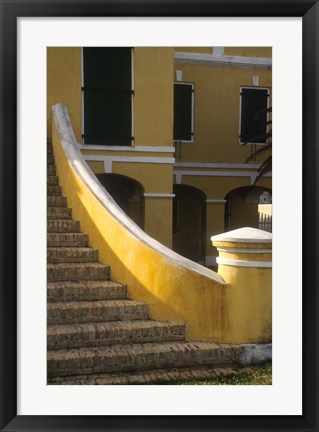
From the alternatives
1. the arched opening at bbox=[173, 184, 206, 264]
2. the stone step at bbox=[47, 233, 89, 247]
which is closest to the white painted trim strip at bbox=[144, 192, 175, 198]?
the stone step at bbox=[47, 233, 89, 247]

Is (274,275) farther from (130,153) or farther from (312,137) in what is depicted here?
(130,153)

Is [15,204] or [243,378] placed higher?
[15,204]

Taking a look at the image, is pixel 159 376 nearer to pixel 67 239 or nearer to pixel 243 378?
pixel 243 378

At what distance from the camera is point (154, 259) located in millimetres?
3850

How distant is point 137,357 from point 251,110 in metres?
8.64

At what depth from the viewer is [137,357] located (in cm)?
342

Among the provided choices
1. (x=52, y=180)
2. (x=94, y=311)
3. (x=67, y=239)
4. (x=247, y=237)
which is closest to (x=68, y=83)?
(x=52, y=180)

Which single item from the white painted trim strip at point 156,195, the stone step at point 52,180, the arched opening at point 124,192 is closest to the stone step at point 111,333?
the stone step at point 52,180

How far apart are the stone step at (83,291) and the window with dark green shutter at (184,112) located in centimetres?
671

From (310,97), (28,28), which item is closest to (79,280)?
(28,28)

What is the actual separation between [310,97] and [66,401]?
2.53 m

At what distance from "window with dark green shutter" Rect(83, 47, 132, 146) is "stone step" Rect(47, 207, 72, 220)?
2.49 meters

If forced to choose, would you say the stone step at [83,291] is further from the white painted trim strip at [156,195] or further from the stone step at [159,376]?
the white painted trim strip at [156,195]

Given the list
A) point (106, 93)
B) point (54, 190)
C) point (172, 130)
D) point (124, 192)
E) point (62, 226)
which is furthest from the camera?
point (124, 192)
